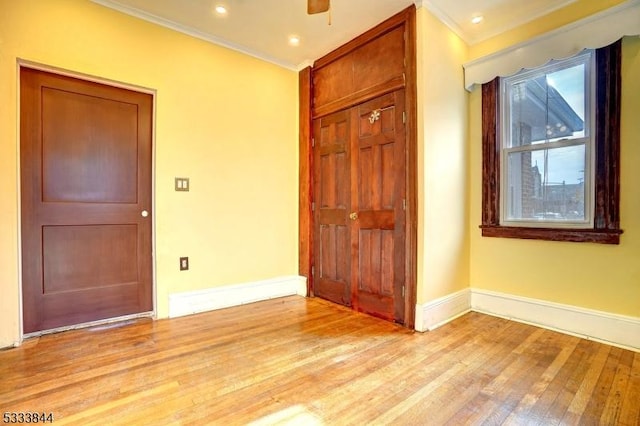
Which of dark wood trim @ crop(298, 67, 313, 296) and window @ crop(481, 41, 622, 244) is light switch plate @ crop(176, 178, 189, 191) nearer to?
dark wood trim @ crop(298, 67, 313, 296)

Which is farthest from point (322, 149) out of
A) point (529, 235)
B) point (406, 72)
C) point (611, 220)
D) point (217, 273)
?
point (611, 220)

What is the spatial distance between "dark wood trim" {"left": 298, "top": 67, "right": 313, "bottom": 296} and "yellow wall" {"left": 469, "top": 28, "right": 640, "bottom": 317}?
172cm

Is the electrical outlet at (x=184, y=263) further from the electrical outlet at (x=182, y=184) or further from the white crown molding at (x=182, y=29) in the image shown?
the white crown molding at (x=182, y=29)

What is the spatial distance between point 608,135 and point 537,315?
154 centimetres

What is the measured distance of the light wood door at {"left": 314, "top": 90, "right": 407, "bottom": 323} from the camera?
2.73 metres

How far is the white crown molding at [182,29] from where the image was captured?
100 inches

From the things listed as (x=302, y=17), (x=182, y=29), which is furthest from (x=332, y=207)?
(x=182, y=29)

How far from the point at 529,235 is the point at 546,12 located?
190 centimetres

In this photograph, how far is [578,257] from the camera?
249 cm

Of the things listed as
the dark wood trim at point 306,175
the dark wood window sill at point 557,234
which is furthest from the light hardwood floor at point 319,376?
the dark wood trim at point 306,175

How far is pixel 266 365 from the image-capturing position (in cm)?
196

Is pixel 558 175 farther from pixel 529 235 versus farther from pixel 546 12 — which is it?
pixel 546 12

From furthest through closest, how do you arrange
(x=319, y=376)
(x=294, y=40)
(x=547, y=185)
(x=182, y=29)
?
(x=294, y=40), (x=182, y=29), (x=547, y=185), (x=319, y=376)

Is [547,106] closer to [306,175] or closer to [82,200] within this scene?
[306,175]
